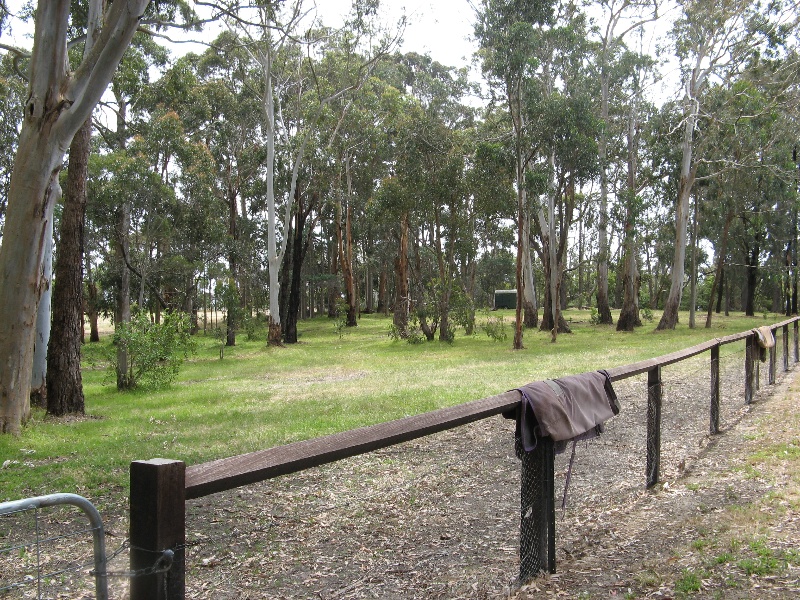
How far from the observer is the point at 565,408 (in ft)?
12.4

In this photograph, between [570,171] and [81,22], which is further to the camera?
[570,171]

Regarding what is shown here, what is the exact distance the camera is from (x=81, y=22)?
48.5ft

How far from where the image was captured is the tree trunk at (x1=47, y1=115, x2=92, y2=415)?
433 inches

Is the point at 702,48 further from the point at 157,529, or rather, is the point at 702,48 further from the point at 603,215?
the point at 157,529

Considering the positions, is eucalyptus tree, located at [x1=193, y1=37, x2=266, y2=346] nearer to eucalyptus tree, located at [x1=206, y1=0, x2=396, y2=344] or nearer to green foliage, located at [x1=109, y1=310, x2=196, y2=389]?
eucalyptus tree, located at [x1=206, y1=0, x2=396, y2=344]

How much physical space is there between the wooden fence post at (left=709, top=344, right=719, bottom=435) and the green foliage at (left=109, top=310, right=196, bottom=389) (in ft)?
38.1

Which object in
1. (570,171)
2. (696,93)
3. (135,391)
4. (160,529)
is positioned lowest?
(135,391)

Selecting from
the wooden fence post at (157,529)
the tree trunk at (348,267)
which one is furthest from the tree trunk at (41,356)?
the tree trunk at (348,267)

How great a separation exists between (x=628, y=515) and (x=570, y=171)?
68.7ft

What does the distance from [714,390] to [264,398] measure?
852cm

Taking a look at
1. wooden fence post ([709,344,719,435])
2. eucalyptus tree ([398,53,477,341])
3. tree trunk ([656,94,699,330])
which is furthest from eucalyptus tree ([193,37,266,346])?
wooden fence post ([709,344,719,435])

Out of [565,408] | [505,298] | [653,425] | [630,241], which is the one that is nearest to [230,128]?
[630,241]

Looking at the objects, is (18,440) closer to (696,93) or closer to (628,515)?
(628,515)

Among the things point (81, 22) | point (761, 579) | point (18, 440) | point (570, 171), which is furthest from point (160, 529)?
point (570, 171)
